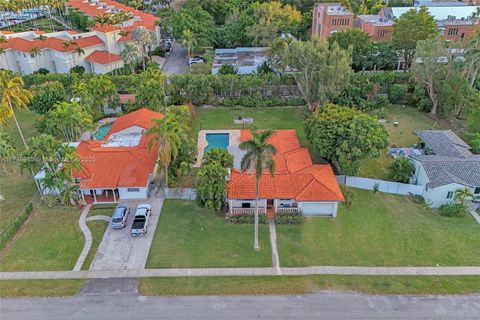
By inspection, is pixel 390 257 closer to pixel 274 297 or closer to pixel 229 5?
pixel 274 297

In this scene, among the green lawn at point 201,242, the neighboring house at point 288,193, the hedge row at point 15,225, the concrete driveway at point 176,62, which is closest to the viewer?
the green lawn at point 201,242

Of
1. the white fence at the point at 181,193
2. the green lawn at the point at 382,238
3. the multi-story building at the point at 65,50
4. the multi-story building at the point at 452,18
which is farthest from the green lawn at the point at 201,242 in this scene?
the multi-story building at the point at 452,18

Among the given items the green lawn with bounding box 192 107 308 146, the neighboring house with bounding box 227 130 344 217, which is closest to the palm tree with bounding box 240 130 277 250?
the neighboring house with bounding box 227 130 344 217

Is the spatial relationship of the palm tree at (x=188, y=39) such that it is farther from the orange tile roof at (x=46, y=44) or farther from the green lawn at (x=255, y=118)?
the green lawn at (x=255, y=118)

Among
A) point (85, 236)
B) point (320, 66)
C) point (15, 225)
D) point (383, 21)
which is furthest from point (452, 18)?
point (15, 225)

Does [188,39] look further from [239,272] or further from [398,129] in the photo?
[239,272]

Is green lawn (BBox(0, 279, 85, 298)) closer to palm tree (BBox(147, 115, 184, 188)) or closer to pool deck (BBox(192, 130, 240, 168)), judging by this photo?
palm tree (BBox(147, 115, 184, 188))
